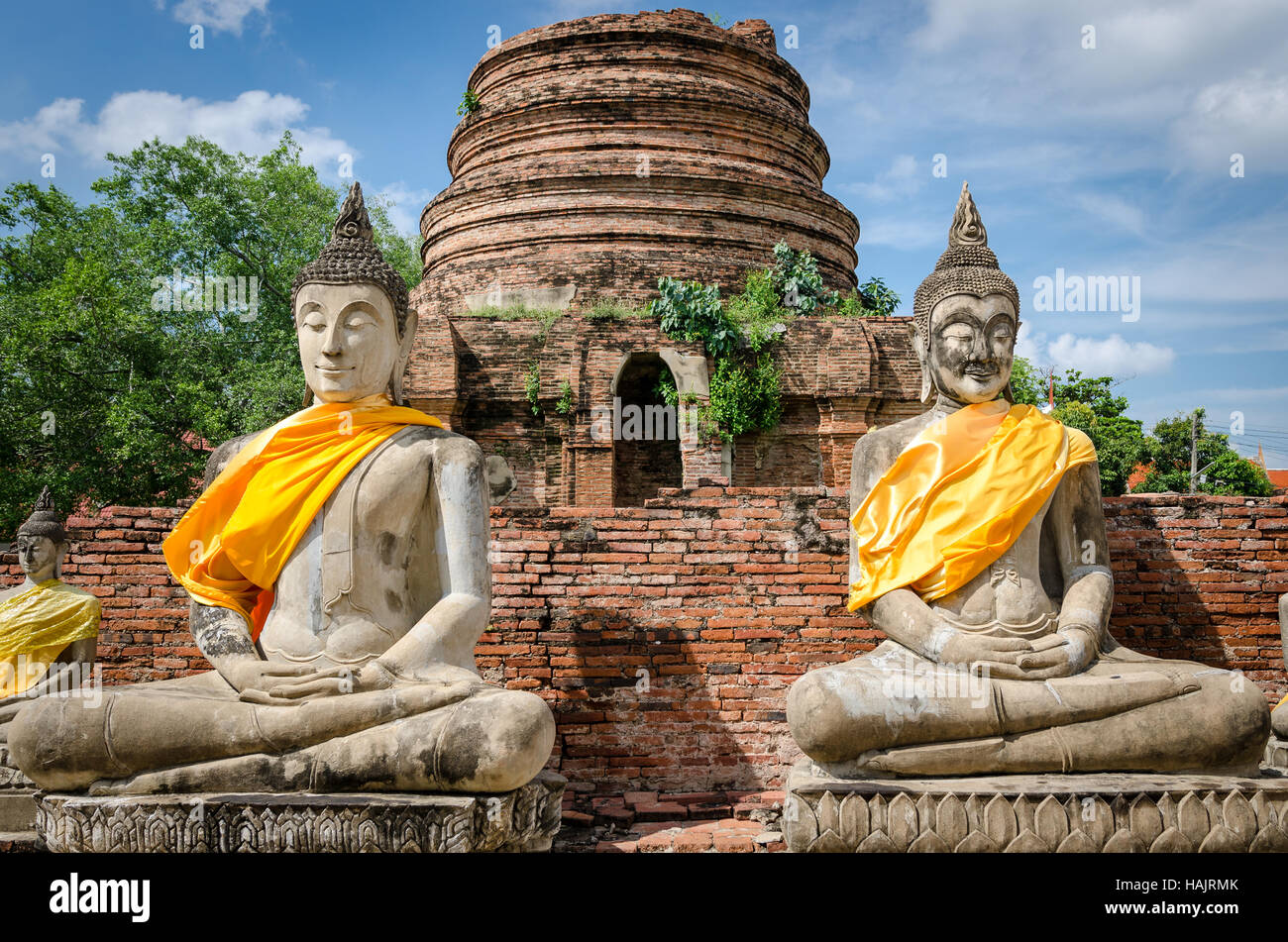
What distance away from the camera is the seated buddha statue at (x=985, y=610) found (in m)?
3.60

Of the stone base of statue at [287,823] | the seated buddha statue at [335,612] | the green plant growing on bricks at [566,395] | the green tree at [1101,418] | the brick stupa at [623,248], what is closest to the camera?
the stone base of statue at [287,823]

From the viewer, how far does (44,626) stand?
201 inches

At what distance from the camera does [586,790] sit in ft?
17.8

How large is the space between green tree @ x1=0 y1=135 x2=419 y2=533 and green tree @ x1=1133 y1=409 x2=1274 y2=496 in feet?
65.5

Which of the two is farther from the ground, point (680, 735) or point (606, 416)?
point (606, 416)

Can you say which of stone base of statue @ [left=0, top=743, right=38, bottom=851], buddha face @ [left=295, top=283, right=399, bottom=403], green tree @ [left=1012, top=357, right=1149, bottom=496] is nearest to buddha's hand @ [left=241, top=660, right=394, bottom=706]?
buddha face @ [left=295, top=283, right=399, bottom=403]

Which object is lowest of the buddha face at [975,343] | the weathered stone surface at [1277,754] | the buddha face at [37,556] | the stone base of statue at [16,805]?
the stone base of statue at [16,805]

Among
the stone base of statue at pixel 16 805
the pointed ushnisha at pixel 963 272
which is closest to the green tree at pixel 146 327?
the stone base of statue at pixel 16 805

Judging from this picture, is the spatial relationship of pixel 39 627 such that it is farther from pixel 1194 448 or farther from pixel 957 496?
pixel 1194 448

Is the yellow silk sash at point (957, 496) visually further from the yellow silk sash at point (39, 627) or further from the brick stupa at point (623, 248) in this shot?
the brick stupa at point (623, 248)

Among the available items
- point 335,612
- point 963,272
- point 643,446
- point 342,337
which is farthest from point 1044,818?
point 643,446

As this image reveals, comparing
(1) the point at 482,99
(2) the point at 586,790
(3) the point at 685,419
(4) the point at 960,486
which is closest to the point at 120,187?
(1) the point at 482,99

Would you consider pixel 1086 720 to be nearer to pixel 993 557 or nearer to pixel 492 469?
pixel 993 557

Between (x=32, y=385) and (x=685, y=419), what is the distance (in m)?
9.20
